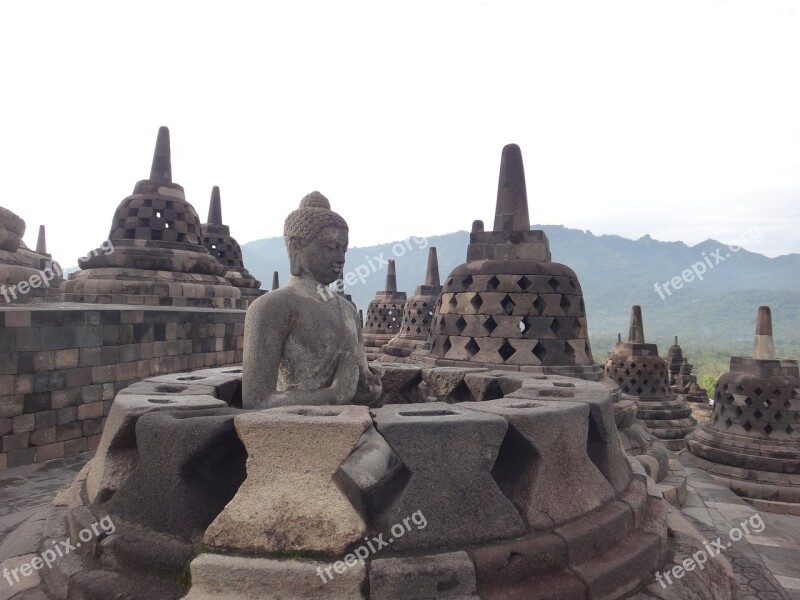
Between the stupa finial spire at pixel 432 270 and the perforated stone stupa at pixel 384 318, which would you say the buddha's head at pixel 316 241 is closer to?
the stupa finial spire at pixel 432 270

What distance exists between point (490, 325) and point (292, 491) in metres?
4.34

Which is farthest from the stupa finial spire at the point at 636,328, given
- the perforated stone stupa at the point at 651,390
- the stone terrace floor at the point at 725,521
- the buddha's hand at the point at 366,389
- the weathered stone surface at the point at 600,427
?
the buddha's hand at the point at 366,389

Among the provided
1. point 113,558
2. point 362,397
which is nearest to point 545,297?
point 362,397

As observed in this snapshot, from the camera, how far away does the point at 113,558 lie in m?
1.88

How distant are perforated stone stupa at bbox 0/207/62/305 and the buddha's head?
5.37m

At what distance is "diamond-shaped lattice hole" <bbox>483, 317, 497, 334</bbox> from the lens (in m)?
5.91

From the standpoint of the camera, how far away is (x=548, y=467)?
2131 millimetres

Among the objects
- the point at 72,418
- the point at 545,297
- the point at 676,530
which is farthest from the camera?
the point at 545,297

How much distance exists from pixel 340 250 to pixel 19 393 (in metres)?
4.14

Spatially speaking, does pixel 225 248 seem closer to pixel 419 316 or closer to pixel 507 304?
pixel 419 316

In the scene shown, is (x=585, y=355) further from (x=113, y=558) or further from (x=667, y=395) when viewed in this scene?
(x=667, y=395)

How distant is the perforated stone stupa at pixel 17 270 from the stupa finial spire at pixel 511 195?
19.9 ft

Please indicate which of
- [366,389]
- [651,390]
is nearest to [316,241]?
[366,389]

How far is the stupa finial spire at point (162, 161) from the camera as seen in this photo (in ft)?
33.6
